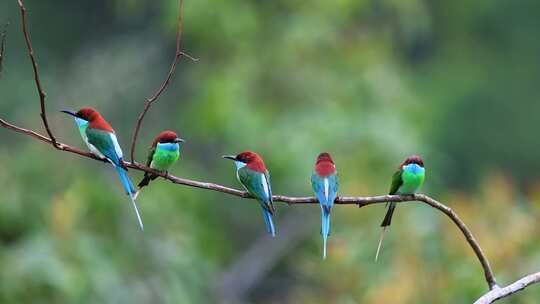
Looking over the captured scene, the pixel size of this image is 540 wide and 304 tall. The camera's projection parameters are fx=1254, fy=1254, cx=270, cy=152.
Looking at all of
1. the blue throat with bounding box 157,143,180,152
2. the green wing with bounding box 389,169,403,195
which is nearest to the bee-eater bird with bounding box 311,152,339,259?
the green wing with bounding box 389,169,403,195

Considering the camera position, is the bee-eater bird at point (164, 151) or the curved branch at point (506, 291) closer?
the curved branch at point (506, 291)

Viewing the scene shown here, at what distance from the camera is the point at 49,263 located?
870cm

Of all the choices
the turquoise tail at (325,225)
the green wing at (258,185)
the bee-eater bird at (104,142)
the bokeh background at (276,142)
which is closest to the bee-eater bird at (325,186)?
the turquoise tail at (325,225)

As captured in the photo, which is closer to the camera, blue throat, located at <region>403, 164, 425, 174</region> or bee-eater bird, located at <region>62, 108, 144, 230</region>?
bee-eater bird, located at <region>62, 108, 144, 230</region>

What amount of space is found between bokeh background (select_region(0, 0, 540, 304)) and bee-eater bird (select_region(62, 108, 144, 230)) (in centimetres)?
170

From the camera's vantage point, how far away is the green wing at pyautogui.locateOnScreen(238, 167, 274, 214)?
4.60 metres

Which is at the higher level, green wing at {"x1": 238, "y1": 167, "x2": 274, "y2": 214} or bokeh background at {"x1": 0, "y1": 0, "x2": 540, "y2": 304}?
green wing at {"x1": 238, "y1": 167, "x2": 274, "y2": 214}

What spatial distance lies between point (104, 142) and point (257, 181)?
60 centimetres

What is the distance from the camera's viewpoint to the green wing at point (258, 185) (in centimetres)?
460

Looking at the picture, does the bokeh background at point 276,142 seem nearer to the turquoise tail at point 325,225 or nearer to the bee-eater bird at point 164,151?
the bee-eater bird at point 164,151

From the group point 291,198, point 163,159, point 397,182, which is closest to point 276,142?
point 397,182

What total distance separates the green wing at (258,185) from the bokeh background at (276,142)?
197 cm

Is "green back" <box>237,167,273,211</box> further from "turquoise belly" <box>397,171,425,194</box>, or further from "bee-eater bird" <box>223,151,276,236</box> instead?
"turquoise belly" <box>397,171,425,194</box>

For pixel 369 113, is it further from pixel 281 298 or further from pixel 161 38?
pixel 161 38
